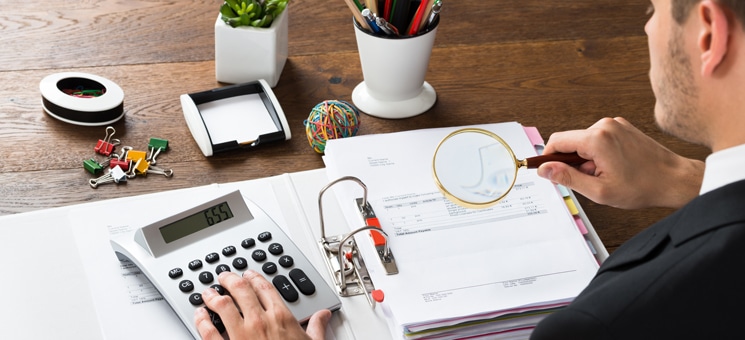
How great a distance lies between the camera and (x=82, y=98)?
1357mm

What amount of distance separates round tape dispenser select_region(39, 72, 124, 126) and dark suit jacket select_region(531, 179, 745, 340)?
80 centimetres

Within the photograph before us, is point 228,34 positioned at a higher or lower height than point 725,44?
lower

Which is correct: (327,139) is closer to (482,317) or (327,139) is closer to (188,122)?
(188,122)

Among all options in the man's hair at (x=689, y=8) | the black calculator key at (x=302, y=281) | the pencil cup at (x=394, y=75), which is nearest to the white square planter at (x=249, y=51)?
the pencil cup at (x=394, y=75)

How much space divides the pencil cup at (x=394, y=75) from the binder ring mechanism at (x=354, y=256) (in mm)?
260

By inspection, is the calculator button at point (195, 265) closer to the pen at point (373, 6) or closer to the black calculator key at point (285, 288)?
the black calculator key at point (285, 288)

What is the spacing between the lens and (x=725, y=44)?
0.87m

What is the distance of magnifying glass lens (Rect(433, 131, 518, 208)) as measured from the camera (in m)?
1.15

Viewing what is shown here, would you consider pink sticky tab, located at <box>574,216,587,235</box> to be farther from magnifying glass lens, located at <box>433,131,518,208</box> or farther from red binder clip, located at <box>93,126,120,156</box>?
red binder clip, located at <box>93,126,120,156</box>

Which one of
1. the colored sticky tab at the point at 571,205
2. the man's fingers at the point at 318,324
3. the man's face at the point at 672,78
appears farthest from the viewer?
the colored sticky tab at the point at 571,205

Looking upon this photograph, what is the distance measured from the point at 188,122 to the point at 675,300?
821mm

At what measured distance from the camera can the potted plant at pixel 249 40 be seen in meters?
1.39

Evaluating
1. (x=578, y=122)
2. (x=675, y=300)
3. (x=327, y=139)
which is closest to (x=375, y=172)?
(x=327, y=139)

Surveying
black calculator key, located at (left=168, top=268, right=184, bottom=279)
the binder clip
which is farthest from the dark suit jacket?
the binder clip
